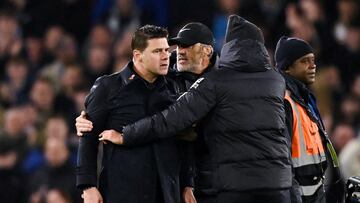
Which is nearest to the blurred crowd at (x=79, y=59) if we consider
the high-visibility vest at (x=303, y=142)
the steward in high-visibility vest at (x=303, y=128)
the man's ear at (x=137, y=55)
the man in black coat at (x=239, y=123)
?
the steward in high-visibility vest at (x=303, y=128)

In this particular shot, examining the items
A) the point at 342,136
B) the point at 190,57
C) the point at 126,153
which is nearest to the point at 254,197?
the point at 126,153

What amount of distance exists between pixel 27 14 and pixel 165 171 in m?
6.81

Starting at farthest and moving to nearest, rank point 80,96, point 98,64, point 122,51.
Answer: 1. point 98,64
2. point 122,51
3. point 80,96

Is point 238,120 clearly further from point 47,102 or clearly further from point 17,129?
point 47,102

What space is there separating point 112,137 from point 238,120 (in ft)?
2.22

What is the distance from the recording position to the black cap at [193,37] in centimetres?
614

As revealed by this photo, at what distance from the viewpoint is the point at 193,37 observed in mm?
6160

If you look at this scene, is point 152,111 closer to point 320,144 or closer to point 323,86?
point 320,144

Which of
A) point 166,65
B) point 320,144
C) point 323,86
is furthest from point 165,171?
point 323,86

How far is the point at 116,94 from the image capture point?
5859 mm

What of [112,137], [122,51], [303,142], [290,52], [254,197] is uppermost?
[122,51]

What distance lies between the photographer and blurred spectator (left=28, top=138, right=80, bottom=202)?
9695mm

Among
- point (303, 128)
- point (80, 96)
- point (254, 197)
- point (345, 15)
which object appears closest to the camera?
point (254, 197)

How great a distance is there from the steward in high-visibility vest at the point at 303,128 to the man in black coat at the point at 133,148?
674mm
